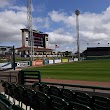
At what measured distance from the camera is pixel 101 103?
584cm

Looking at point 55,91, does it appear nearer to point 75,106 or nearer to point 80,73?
point 75,106

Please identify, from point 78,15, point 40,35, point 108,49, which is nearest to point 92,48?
point 108,49

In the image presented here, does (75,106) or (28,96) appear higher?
(75,106)

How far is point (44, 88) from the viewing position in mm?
9406

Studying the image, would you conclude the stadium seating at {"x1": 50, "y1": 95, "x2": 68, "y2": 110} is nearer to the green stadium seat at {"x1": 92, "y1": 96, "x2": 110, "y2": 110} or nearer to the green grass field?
the green stadium seat at {"x1": 92, "y1": 96, "x2": 110, "y2": 110}

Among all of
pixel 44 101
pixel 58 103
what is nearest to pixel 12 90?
pixel 44 101

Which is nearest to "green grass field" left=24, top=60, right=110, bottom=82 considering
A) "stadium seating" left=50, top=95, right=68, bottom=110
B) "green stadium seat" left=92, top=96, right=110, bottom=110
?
"green stadium seat" left=92, top=96, right=110, bottom=110

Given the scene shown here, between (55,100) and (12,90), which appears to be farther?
(12,90)

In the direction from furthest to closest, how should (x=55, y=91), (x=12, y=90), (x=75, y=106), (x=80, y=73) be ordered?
1. (x=80, y=73)
2. (x=12, y=90)
3. (x=55, y=91)
4. (x=75, y=106)

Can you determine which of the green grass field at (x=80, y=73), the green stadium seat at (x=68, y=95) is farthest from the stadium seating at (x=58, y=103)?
the green grass field at (x=80, y=73)

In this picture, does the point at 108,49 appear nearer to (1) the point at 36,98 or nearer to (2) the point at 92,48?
(2) the point at 92,48

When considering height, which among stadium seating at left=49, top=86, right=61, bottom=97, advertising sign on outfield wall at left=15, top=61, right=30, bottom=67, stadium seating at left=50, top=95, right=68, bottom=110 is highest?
stadium seating at left=50, top=95, right=68, bottom=110

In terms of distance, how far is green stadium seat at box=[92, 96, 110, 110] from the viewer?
571 centimetres

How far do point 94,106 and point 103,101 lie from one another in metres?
0.35
